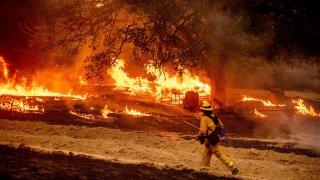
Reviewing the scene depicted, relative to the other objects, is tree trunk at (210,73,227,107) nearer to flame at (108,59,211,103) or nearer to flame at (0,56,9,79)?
flame at (108,59,211,103)

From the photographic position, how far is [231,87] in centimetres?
3002

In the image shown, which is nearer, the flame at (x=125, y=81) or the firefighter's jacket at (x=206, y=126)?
the firefighter's jacket at (x=206, y=126)

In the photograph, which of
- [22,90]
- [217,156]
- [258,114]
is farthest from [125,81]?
[217,156]

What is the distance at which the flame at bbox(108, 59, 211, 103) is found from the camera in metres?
24.9

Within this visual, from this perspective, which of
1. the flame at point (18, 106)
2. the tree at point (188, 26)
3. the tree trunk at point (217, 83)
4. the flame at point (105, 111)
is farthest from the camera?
the tree trunk at point (217, 83)

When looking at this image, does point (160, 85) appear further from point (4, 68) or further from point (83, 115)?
point (83, 115)

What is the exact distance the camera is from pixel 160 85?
27.2 m

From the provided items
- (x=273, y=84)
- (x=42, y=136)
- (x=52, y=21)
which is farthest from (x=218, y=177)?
(x=273, y=84)

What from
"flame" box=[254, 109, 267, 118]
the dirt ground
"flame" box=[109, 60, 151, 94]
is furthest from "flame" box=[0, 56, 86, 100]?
"flame" box=[254, 109, 267, 118]

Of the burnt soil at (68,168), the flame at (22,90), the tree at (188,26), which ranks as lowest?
the burnt soil at (68,168)

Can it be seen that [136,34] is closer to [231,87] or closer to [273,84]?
[231,87]

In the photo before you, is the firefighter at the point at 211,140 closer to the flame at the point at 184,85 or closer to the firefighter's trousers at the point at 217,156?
the firefighter's trousers at the point at 217,156

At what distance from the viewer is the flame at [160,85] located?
24859 millimetres

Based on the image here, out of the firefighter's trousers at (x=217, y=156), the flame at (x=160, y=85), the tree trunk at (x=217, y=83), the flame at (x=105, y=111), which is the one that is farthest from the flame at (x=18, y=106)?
Result: the firefighter's trousers at (x=217, y=156)
